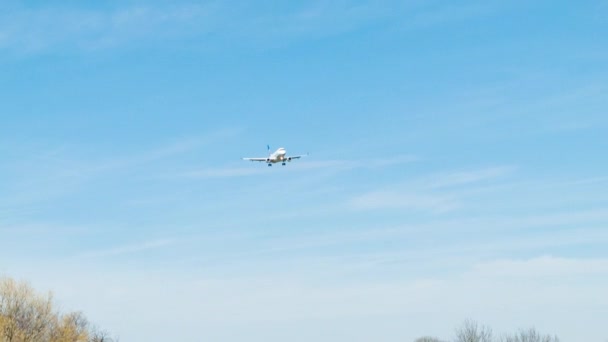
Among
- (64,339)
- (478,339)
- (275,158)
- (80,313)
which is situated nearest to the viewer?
(64,339)

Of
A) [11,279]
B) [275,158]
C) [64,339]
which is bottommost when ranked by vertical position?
[64,339]

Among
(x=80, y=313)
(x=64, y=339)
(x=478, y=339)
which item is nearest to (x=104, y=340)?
(x=80, y=313)

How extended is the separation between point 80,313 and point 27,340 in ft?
257

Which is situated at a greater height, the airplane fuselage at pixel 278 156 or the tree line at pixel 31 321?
the airplane fuselage at pixel 278 156

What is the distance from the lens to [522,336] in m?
190

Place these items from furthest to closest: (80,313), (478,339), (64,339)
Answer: (478,339) < (80,313) < (64,339)

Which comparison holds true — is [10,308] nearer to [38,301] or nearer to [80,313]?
[38,301]

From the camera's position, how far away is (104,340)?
574 ft

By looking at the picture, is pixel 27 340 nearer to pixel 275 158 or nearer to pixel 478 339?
Result: pixel 275 158

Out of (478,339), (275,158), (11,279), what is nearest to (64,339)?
(11,279)

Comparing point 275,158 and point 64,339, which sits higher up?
point 275,158

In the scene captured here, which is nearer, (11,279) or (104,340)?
(11,279)

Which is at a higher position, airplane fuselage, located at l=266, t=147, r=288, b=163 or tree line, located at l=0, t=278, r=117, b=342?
airplane fuselage, located at l=266, t=147, r=288, b=163

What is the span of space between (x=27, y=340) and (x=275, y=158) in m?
41.8
